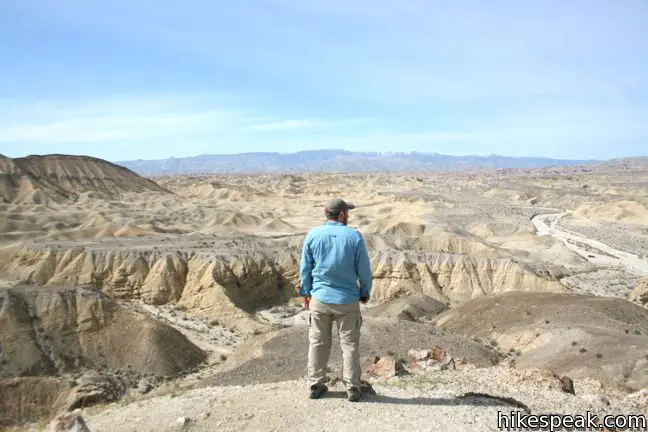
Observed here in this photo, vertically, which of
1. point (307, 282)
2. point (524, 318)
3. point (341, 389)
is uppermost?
point (307, 282)

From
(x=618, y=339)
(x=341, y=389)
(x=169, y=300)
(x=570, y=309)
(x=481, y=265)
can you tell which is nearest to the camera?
(x=341, y=389)

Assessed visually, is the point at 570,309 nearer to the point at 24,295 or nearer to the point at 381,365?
the point at 381,365

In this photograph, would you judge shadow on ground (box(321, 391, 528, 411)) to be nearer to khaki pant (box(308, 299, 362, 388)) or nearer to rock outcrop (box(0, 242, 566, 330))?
khaki pant (box(308, 299, 362, 388))

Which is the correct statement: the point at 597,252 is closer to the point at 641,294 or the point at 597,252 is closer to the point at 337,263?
the point at 641,294

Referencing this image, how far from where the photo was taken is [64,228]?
58.5 metres

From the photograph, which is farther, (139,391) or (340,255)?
(139,391)

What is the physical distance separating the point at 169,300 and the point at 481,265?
22045mm

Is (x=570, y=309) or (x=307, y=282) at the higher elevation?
(x=307, y=282)

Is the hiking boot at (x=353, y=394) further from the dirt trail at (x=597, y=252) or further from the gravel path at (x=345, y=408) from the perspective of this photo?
the dirt trail at (x=597, y=252)

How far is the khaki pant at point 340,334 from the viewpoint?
7.09 m

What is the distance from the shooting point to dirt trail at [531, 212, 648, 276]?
50.7m

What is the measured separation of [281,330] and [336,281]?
15244 millimetres

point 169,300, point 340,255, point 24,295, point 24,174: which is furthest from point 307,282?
point 24,174

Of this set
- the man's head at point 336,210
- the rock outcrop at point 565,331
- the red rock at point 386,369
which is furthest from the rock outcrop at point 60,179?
the man's head at point 336,210
